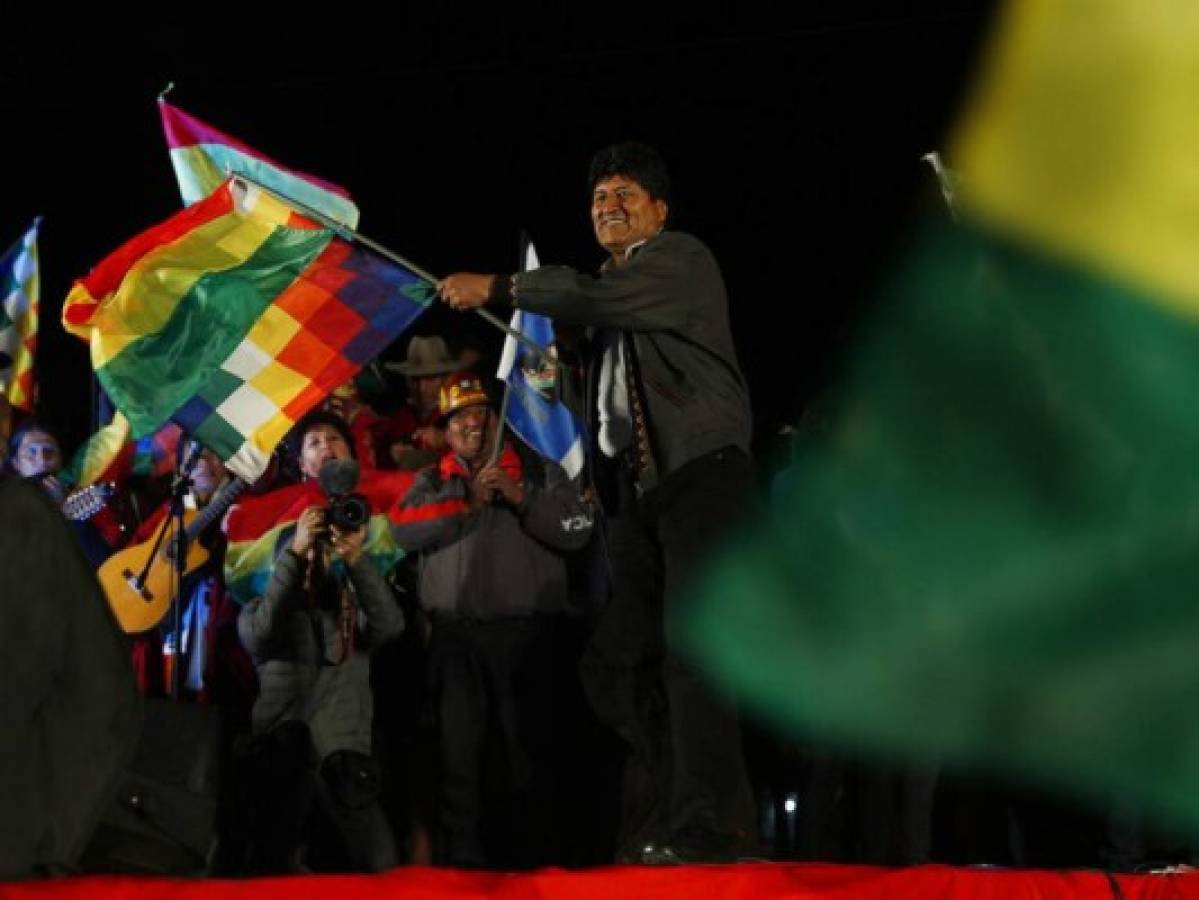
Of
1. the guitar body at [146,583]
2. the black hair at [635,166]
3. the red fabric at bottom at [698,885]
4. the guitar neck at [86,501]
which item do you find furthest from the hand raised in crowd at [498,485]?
the red fabric at bottom at [698,885]

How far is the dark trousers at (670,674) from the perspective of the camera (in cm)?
561

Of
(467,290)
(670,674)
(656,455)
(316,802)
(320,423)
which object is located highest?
(467,290)

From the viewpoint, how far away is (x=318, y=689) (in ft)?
25.0

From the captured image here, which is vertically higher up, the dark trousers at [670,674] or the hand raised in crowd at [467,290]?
the hand raised in crowd at [467,290]

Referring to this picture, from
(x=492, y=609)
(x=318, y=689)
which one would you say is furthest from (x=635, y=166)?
(x=318, y=689)

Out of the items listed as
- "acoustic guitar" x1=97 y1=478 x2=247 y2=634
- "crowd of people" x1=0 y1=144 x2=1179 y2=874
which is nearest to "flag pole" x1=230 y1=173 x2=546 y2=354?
"crowd of people" x1=0 y1=144 x2=1179 y2=874

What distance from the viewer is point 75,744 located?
14.9ft

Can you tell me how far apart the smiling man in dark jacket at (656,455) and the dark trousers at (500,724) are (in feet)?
5.32

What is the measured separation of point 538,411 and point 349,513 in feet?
5.21

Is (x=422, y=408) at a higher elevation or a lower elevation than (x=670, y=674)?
higher

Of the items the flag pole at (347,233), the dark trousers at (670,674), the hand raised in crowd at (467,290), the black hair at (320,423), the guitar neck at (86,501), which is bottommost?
the dark trousers at (670,674)

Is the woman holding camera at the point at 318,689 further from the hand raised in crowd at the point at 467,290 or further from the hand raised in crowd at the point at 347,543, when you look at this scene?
the hand raised in crowd at the point at 467,290

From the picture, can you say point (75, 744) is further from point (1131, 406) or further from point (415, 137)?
point (415, 137)

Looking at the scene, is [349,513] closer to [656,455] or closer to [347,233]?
[347,233]
